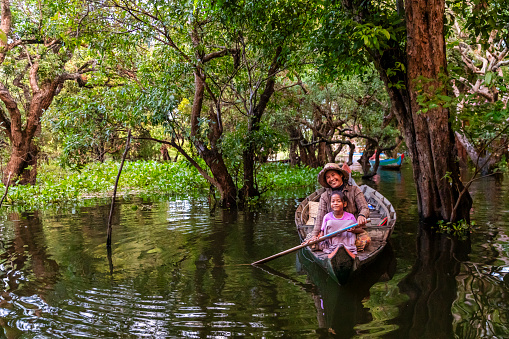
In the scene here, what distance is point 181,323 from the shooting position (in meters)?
4.09

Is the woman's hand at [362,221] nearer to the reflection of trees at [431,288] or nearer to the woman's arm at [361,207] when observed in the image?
the woman's arm at [361,207]

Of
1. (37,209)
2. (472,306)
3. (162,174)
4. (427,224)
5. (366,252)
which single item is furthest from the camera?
(162,174)

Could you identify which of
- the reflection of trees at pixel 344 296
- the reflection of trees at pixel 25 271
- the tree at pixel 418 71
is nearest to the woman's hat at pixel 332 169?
the reflection of trees at pixel 344 296

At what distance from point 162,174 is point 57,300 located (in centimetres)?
1267

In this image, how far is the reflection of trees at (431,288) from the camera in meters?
3.87

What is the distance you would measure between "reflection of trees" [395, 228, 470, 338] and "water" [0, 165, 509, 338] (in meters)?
0.01

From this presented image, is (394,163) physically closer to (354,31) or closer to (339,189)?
(354,31)

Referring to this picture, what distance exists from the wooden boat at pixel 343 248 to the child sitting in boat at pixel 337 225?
17 cm

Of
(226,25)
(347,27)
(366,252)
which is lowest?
(366,252)

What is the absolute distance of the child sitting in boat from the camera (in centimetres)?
552

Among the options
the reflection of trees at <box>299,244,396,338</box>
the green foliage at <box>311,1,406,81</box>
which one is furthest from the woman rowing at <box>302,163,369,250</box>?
the green foliage at <box>311,1,406,81</box>

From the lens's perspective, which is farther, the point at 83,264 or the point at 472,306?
the point at 83,264

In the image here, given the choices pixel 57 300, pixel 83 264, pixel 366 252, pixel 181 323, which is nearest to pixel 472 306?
pixel 366 252

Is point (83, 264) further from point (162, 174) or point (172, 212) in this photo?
point (162, 174)
